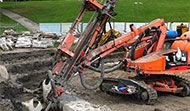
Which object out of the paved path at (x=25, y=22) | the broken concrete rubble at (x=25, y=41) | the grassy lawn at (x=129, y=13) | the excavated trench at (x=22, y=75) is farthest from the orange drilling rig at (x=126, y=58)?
the grassy lawn at (x=129, y=13)

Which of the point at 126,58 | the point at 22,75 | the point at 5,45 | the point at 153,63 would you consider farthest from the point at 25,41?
the point at 153,63

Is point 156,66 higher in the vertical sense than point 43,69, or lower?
higher

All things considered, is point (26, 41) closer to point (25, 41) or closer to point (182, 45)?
point (25, 41)

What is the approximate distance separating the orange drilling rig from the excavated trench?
3.92ft

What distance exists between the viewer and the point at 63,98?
23.1 feet

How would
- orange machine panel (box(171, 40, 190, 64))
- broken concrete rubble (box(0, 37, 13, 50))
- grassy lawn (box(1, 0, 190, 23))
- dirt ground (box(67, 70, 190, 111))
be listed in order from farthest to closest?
grassy lawn (box(1, 0, 190, 23)) → broken concrete rubble (box(0, 37, 13, 50)) → orange machine panel (box(171, 40, 190, 64)) → dirt ground (box(67, 70, 190, 111))

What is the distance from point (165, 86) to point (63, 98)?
293cm

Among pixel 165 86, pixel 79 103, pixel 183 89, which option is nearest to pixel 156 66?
pixel 165 86

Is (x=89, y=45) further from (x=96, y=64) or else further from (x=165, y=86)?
(x=165, y=86)

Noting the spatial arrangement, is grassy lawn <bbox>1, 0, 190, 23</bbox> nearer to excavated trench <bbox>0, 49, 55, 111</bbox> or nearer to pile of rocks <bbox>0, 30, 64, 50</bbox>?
pile of rocks <bbox>0, 30, 64, 50</bbox>

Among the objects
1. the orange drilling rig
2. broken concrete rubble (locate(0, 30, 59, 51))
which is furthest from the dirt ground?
broken concrete rubble (locate(0, 30, 59, 51))

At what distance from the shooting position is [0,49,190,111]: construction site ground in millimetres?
7248

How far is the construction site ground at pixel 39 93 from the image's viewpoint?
725 centimetres

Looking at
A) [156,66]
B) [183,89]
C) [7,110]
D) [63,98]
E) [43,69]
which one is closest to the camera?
[7,110]
